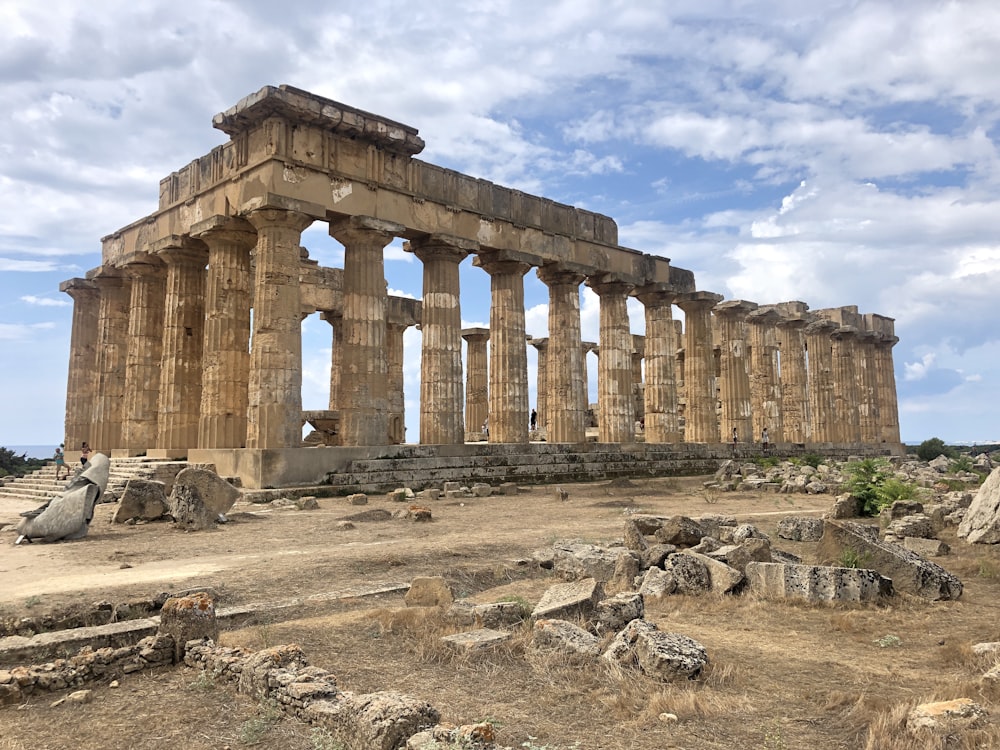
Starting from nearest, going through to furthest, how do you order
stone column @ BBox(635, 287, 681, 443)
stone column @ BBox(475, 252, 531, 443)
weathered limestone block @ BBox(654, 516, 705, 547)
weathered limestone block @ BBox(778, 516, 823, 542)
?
weathered limestone block @ BBox(654, 516, 705, 547) → weathered limestone block @ BBox(778, 516, 823, 542) → stone column @ BBox(475, 252, 531, 443) → stone column @ BBox(635, 287, 681, 443)

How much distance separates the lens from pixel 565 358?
24156mm

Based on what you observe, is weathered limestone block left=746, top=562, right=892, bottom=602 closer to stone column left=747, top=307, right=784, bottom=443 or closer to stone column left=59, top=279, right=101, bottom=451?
stone column left=59, top=279, right=101, bottom=451

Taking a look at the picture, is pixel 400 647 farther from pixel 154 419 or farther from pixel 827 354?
pixel 827 354

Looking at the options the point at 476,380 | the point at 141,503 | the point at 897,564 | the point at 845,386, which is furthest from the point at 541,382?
the point at 897,564

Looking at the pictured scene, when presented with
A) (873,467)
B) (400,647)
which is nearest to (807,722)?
(400,647)

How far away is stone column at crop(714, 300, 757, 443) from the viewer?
97.9 ft

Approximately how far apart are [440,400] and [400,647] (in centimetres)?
1568

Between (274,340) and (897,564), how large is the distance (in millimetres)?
14226

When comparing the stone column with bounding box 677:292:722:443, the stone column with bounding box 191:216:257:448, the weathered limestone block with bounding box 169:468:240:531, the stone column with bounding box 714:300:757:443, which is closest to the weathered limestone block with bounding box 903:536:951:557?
the weathered limestone block with bounding box 169:468:240:531

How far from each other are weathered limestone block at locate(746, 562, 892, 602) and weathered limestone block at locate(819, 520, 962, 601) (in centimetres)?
34

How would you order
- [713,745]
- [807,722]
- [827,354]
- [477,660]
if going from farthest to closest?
1. [827,354]
2. [477,660]
3. [807,722]
4. [713,745]

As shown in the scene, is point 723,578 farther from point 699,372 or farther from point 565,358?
point 699,372

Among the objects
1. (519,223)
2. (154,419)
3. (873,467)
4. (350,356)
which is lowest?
(873,467)

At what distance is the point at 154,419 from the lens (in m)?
21.8
